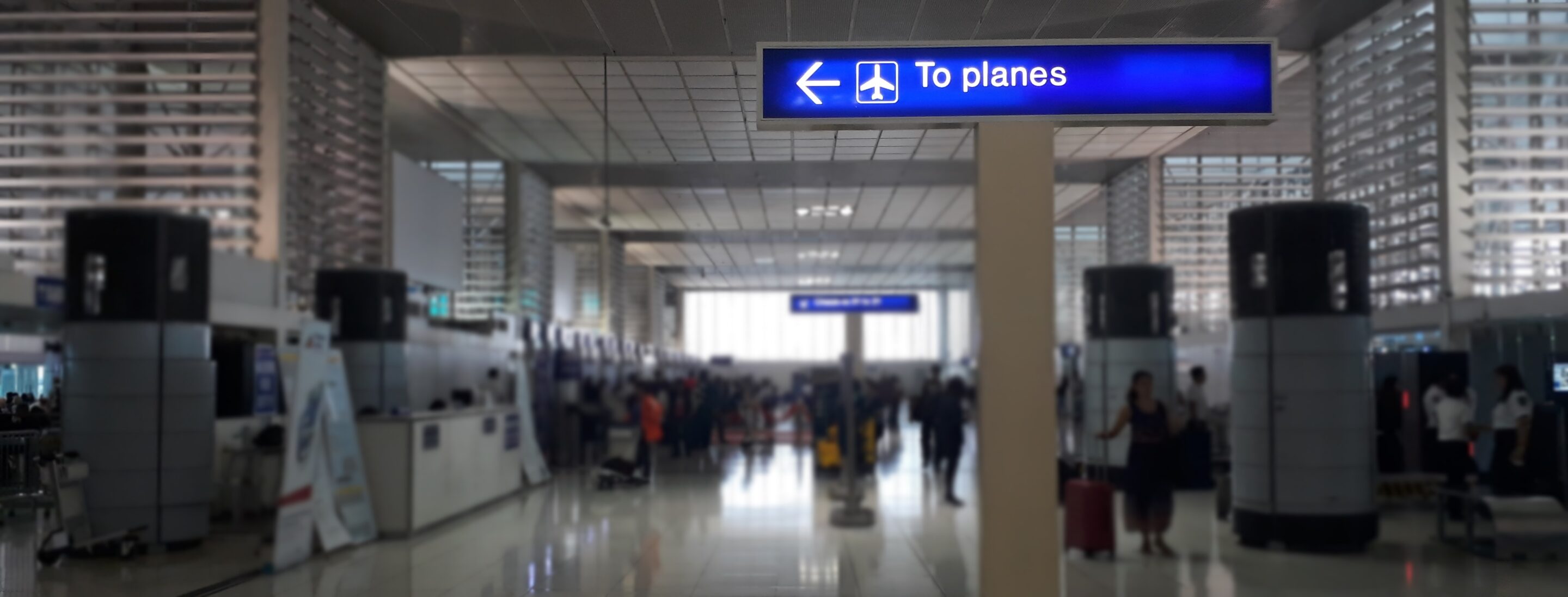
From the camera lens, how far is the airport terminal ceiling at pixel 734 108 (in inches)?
261

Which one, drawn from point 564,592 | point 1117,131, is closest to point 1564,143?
point 1117,131

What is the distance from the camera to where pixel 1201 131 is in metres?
6.44

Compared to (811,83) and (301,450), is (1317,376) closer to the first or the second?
(811,83)

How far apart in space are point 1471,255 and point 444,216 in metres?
10.2

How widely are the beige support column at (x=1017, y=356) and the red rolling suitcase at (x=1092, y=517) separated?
130 inches

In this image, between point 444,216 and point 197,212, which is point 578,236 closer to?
point 444,216

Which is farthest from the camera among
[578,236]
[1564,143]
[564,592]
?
[578,236]

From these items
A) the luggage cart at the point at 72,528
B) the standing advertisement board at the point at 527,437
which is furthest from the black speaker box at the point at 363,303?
the luggage cart at the point at 72,528

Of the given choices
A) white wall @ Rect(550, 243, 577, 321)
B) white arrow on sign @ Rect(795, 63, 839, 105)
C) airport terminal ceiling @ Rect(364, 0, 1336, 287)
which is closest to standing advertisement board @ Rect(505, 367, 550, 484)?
white wall @ Rect(550, 243, 577, 321)

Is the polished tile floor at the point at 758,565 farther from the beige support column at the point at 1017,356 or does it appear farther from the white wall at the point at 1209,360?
the white wall at the point at 1209,360

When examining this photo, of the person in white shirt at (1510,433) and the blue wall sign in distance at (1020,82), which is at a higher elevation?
the blue wall sign in distance at (1020,82)

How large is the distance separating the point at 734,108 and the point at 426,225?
21.7 ft

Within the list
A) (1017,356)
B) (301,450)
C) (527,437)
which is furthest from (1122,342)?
(301,450)

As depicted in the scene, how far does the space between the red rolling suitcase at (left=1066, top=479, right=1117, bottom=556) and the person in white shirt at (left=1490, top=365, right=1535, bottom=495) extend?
3.33m
